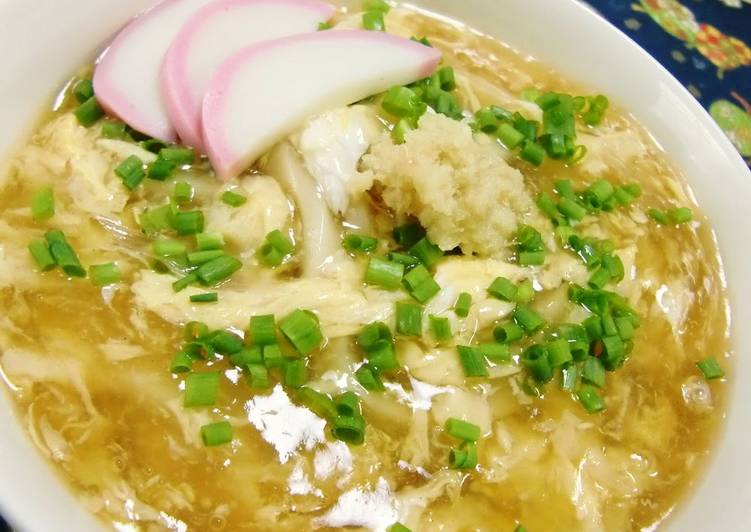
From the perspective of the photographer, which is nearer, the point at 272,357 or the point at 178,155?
the point at 272,357

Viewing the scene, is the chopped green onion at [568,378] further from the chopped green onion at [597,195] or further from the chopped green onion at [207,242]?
the chopped green onion at [207,242]

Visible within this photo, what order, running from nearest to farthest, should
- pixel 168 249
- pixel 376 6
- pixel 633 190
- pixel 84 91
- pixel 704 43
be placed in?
pixel 168 249 → pixel 84 91 → pixel 633 190 → pixel 376 6 → pixel 704 43

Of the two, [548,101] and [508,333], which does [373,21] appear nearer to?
[548,101]

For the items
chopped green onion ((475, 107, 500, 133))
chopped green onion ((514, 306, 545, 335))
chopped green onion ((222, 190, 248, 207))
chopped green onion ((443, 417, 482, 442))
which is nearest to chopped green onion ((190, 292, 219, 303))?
chopped green onion ((222, 190, 248, 207))

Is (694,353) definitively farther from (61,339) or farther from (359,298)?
(61,339)

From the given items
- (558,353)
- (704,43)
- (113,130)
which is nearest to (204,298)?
(113,130)

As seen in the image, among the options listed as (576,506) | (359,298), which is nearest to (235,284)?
(359,298)

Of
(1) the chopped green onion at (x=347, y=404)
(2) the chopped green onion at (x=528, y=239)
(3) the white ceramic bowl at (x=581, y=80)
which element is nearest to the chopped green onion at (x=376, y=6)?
(3) the white ceramic bowl at (x=581, y=80)
